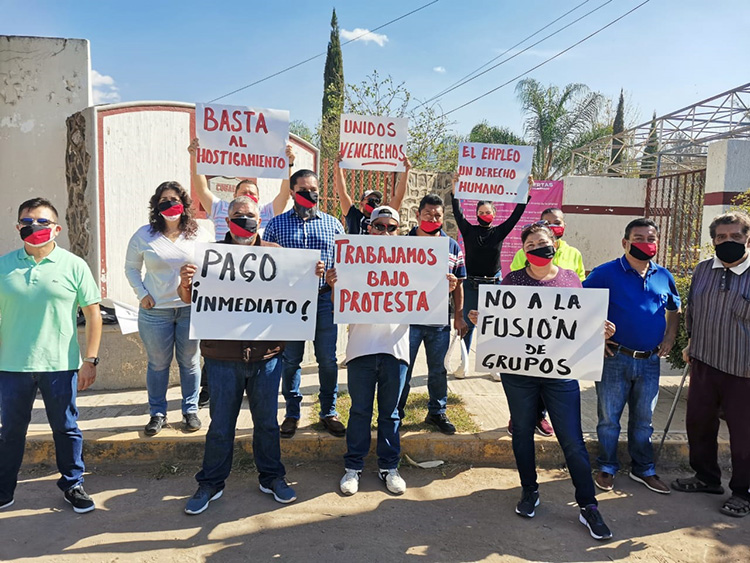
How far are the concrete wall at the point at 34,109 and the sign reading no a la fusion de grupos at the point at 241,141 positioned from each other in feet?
9.47

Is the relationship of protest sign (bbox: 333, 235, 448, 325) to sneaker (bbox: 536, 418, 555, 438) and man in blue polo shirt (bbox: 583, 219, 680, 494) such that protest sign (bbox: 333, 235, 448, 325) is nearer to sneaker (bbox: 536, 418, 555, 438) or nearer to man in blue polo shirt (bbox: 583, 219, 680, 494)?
man in blue polo shirt (bbox: 583, 219, 680, 494)

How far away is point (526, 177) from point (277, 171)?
254 centimetres

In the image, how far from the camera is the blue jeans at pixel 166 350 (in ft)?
14.6

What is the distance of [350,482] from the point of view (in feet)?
12.8

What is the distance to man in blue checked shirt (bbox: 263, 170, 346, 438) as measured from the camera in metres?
4.27

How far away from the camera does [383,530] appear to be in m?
3.45

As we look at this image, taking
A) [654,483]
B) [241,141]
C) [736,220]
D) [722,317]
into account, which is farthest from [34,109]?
[654,483]

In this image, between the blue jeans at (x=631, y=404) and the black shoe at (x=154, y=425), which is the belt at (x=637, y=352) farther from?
the black shoe at (x=154, y=425)

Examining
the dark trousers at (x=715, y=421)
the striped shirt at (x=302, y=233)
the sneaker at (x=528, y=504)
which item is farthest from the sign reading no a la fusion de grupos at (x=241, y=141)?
the dark trousers at (x=715, y=421)

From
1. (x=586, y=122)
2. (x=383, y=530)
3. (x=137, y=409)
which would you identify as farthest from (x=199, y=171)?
(x=586, y=122)

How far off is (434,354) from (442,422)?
1.97ft

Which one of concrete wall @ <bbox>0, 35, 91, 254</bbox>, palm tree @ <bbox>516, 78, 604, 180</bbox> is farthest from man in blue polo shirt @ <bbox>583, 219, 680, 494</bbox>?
palm tree @ <bbox>516, 78, 604, 180</bbox>

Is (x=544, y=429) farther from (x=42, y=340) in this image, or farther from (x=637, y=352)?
(x=42, y=340)

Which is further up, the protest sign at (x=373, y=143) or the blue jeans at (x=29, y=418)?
the protest sign at (x=373, y=143)
